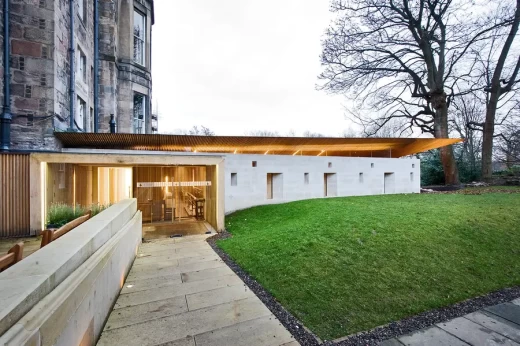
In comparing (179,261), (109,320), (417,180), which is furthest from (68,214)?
(417,180)

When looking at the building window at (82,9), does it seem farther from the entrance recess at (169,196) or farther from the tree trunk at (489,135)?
the tree trunk at (489,135)

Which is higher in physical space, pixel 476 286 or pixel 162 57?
pixel 162 57

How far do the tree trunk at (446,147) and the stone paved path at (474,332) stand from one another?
16025mm

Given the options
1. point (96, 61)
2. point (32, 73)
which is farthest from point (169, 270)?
point (96, 61)

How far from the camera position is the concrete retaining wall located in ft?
4.85

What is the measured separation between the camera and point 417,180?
16.4 meters

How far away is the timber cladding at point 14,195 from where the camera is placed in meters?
6.34

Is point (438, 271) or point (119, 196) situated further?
point (119, 196)

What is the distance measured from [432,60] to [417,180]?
26.2 ft

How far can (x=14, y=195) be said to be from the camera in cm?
644

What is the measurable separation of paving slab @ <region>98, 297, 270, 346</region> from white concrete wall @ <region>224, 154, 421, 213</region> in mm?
7147

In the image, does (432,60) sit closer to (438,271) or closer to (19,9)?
(438,271)

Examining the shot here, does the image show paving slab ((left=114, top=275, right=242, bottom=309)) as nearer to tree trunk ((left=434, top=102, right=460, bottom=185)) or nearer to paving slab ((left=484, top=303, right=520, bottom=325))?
paving slab ((left=484, top=303, right=520, bottom=325))

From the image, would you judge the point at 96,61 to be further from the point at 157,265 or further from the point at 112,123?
the point at 157,265
